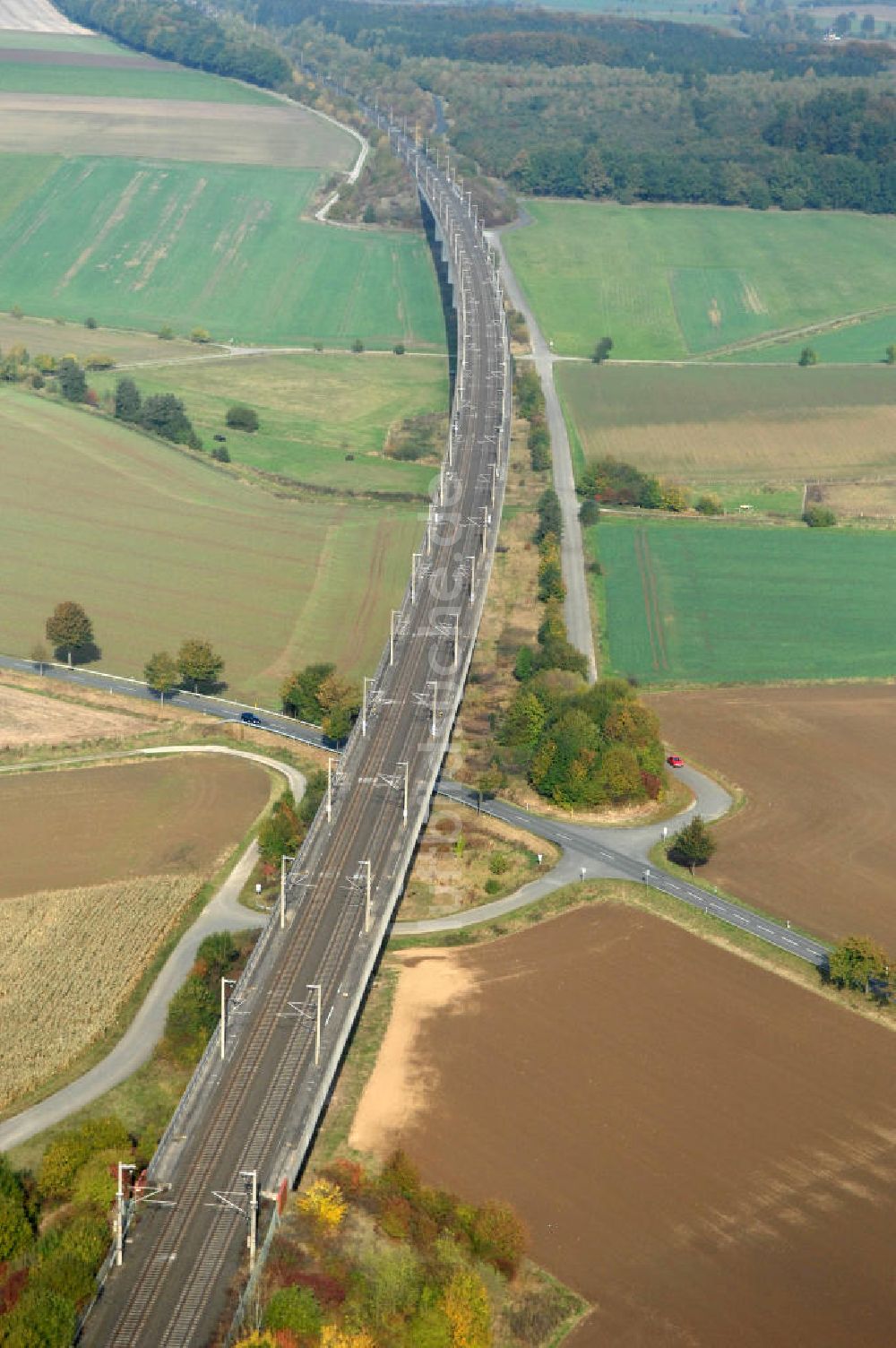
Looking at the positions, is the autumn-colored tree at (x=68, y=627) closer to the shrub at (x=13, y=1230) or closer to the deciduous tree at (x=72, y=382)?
the deciduous tree at (x=72, y=382)

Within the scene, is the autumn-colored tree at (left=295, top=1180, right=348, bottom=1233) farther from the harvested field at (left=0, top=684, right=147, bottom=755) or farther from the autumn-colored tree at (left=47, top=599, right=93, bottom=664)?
the autumn-colored tree at (left=47, top=599, right=93, bottom=664)

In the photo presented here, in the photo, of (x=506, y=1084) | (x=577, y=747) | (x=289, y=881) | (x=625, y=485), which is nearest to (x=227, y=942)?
(x=289, y=881)

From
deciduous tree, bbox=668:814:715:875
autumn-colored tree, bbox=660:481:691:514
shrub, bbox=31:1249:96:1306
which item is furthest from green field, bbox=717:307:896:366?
shrub, bbox=31:1249:96:1306

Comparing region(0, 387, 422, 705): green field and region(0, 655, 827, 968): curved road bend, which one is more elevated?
region(0, 387, 422, 705): green field

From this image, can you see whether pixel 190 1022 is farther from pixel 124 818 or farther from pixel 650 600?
pixel 650 600

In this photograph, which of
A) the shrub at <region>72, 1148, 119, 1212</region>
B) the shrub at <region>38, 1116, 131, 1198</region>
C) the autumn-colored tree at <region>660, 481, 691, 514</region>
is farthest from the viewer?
the autumn-colored tree at <region>660, 481, 691, 514</region>

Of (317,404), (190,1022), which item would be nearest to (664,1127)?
(190,1022)

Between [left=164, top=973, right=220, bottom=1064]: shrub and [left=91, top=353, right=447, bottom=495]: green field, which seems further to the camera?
[left=91, top=353, right=447, bottom=495]: green field
